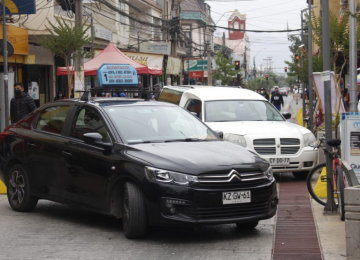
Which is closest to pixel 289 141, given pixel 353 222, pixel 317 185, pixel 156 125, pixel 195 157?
pixel 317 185

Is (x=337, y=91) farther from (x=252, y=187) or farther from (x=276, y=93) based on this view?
(x=276, y=93)

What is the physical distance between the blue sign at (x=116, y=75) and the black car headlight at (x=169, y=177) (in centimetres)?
1483

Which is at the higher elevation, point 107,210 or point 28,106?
point 28,106

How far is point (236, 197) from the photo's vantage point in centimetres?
726

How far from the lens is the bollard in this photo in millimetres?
5973

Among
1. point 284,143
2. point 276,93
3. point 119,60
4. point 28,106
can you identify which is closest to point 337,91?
point 284,143

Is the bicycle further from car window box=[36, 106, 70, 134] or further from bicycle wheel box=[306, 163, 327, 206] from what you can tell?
car window box=[36, 106, 70, 134]

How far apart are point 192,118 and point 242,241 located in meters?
2.17

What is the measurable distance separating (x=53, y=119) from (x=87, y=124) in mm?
830

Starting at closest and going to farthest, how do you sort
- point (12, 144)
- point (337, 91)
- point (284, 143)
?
1. point (12, 144)
2. point (284, 143)
3. point (337, 91)

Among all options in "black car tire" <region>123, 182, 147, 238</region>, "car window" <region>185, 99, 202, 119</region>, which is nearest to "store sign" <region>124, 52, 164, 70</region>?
"car window" <region>185, 99, 202, 119</region>

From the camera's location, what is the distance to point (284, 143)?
12695 millimetres

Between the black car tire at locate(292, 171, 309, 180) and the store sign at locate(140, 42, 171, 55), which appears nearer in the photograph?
the black car tire at locate(292, 171, 309, 180)

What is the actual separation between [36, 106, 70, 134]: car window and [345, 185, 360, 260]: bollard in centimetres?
427
